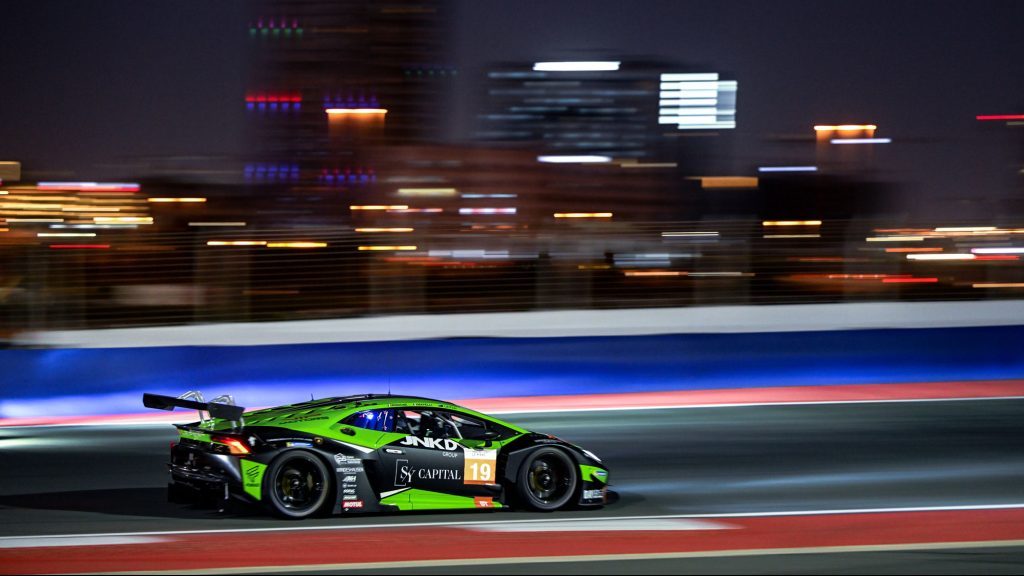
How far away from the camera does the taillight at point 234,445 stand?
7816mm

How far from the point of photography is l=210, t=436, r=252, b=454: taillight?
7816 mm

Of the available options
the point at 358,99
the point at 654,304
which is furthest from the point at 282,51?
the point at 654,304

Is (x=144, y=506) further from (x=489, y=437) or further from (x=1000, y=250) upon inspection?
(x=1000, y=250)

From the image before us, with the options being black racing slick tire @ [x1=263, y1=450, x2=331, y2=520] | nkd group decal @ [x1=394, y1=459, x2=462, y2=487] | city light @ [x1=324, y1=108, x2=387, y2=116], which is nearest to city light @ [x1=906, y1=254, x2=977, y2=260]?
nkd group decal @ [x1=394, y1=459, x2=462, y2=487]

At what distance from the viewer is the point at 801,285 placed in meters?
18.7

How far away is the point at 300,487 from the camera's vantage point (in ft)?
26.6

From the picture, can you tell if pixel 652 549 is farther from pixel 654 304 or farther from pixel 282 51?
pixel 282 51

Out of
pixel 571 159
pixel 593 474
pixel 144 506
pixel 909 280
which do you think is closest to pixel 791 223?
pixel 909 280

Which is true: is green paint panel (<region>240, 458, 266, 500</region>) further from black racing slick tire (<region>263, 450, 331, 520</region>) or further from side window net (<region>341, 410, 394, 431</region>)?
side window net (<region>341, 410, 394, 431</region>)

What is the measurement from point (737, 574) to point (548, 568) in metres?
1.19

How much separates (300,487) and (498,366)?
829cm

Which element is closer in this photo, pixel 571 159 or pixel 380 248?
pixel 380 248

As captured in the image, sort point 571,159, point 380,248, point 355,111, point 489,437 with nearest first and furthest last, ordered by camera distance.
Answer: point 489,437 < point 380,248 < point 355,111 < point 571,159

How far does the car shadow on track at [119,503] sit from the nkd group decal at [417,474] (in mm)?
1199
